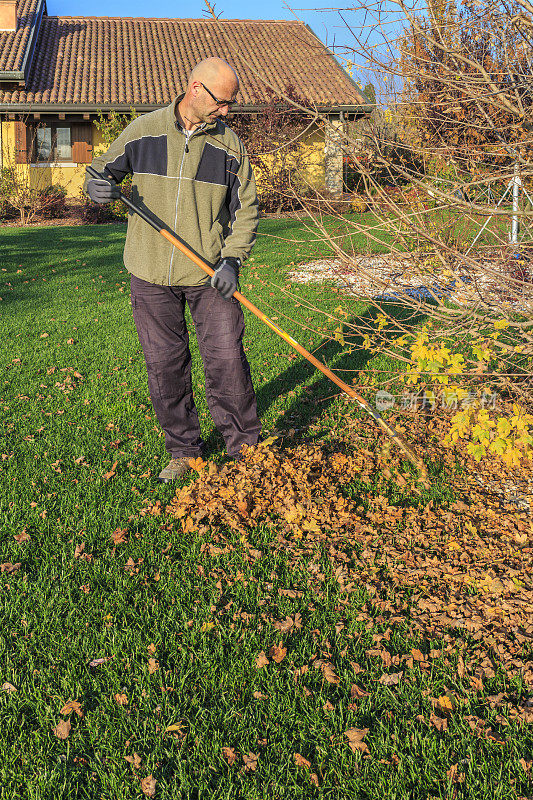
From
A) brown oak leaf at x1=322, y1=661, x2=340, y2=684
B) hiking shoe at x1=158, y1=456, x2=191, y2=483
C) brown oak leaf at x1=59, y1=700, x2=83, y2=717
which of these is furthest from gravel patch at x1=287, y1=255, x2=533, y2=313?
brown oak leaf at x1=59, y1=700, x2=83, y2=717

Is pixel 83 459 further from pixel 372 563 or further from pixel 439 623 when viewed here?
pixel 439 623

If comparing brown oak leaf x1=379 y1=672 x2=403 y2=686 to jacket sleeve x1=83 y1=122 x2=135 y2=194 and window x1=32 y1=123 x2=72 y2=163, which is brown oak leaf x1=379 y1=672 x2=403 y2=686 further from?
window x1=32 y1=123 x2=72 y2=163

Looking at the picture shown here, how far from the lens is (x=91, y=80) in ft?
72.3

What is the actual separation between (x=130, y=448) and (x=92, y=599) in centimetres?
169

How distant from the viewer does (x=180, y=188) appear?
3.85 m

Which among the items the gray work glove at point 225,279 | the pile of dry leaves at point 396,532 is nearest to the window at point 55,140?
the gray work glove at point 225,279

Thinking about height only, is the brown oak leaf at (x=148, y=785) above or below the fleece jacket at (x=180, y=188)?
below

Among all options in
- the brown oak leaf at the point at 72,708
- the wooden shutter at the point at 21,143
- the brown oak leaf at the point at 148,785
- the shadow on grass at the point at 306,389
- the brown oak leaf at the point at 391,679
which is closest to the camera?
the brown oak leaf at the point at 148,785

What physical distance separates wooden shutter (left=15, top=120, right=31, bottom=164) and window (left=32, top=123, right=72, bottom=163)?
28.7 inches

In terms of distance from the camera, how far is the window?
21703 millimetres

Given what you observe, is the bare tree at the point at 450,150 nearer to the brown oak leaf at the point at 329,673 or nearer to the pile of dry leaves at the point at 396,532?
the pile of dry leaves at the point at 396,532

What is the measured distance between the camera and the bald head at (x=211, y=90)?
3.48m

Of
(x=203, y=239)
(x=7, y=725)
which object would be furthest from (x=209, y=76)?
(x=7, y=725)

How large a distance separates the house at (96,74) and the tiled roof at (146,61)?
1.5 inches
